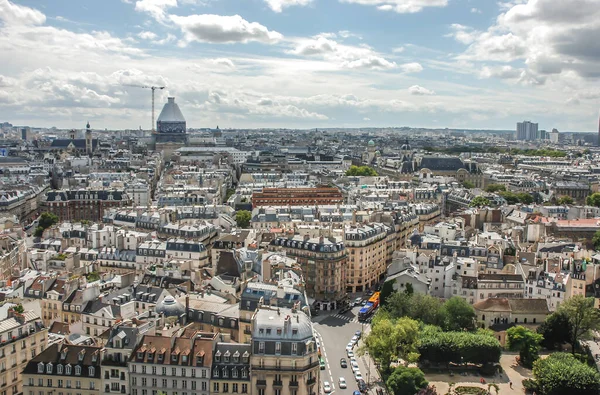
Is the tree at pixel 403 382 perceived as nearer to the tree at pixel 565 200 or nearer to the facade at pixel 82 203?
the facade at pixel 82 203

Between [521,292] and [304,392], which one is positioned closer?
[304,392]

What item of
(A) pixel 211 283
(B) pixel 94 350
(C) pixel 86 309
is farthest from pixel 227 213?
(B) pixel 94 350

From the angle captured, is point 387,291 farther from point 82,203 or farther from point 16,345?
point 82,203

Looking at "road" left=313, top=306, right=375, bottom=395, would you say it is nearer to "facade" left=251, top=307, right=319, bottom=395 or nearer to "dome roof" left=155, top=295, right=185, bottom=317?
"facade" left=251, top=307, right=319, bottom=395

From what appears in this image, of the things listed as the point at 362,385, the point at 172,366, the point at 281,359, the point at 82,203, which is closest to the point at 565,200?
the point at 82,203

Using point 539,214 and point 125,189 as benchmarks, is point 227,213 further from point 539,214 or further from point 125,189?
point 539,214

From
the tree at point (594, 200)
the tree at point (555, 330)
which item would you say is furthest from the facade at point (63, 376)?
the tree at point (594, 200)

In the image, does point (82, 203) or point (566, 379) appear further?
point (82, 203)

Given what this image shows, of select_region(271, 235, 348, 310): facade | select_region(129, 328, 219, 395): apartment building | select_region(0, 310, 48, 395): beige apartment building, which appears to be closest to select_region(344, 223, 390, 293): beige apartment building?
select_region(271, 235, 348, 310): facade
